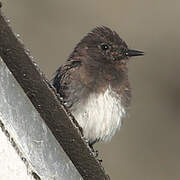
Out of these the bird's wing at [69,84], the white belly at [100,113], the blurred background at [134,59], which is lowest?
the white belly at [100,113]

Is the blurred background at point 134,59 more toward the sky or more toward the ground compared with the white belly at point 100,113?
more toward the sky

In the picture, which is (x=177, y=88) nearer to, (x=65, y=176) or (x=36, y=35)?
(x=36, y=35)

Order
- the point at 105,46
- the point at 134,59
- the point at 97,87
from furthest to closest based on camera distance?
1. the point at 134,59
2. the point at 105,46
3. the point at 97,87

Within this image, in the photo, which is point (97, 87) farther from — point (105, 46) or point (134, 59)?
point (134, 59)

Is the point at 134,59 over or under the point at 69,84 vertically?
over

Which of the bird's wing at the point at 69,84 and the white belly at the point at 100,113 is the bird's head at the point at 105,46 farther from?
the white belly at the point at 100,113

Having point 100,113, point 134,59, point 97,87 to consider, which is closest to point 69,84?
point 97,87

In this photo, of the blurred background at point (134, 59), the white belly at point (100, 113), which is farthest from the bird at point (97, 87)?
the blurred background at point (134, 59)
